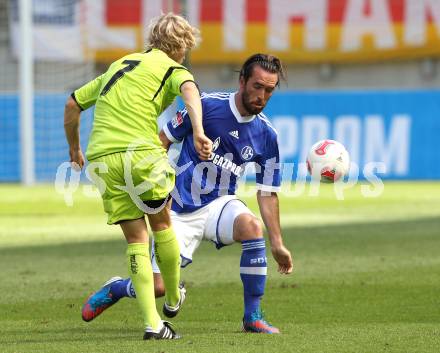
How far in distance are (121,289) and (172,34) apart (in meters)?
1.78

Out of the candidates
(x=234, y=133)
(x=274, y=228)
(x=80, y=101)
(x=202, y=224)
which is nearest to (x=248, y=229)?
(x=274, y=228)

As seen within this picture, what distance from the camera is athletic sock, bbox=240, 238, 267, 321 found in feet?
23.7

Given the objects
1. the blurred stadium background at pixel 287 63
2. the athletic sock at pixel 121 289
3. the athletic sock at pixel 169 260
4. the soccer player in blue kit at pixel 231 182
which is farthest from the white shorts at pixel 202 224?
the blurred stadium background at pixel 287 63

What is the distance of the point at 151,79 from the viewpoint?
6.82 m

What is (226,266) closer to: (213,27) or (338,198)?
(338,198)

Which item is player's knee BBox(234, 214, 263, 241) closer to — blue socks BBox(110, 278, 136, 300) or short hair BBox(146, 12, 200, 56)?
blue socks BBox(110, 278, 136, 300)

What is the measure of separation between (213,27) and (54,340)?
2328cm

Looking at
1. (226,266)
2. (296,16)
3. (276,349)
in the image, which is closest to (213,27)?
(296,16)

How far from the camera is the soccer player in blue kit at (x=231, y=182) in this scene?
725 cm

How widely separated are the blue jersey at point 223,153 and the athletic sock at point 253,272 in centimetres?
52

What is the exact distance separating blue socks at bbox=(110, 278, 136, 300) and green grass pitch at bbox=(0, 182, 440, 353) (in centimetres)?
23

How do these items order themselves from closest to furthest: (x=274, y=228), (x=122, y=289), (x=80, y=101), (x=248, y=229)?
(x=80, y=101) < (x=248, y=229) < (x=274, y=228) < (x=122, y=289)

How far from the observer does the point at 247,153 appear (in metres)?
7.62

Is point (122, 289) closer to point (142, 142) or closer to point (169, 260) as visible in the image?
point (169, 260)
